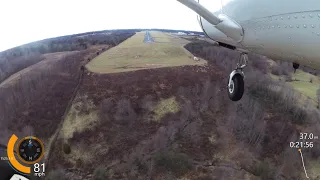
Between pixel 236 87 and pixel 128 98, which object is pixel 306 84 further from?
pixel 236 87

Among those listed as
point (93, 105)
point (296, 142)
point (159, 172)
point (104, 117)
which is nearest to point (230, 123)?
point (296, 142)

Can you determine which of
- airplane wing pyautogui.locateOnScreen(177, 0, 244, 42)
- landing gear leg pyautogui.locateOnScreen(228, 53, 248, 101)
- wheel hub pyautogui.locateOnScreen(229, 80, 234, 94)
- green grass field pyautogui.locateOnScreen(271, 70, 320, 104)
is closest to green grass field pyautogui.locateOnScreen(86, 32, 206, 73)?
green grass field pyautogui.locateOnScreen(271, 70, 320, 104)

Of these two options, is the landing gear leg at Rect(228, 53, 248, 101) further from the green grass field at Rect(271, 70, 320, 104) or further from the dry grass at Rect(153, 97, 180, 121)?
the green grass field at Rect(271, 70, 320, 104)

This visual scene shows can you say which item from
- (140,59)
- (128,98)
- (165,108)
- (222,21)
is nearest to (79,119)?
(128,98)

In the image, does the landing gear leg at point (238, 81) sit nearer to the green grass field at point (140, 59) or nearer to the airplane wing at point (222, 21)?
the airplane wing at point (222, 21)

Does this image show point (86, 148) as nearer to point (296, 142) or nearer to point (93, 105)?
point (93, 105)
